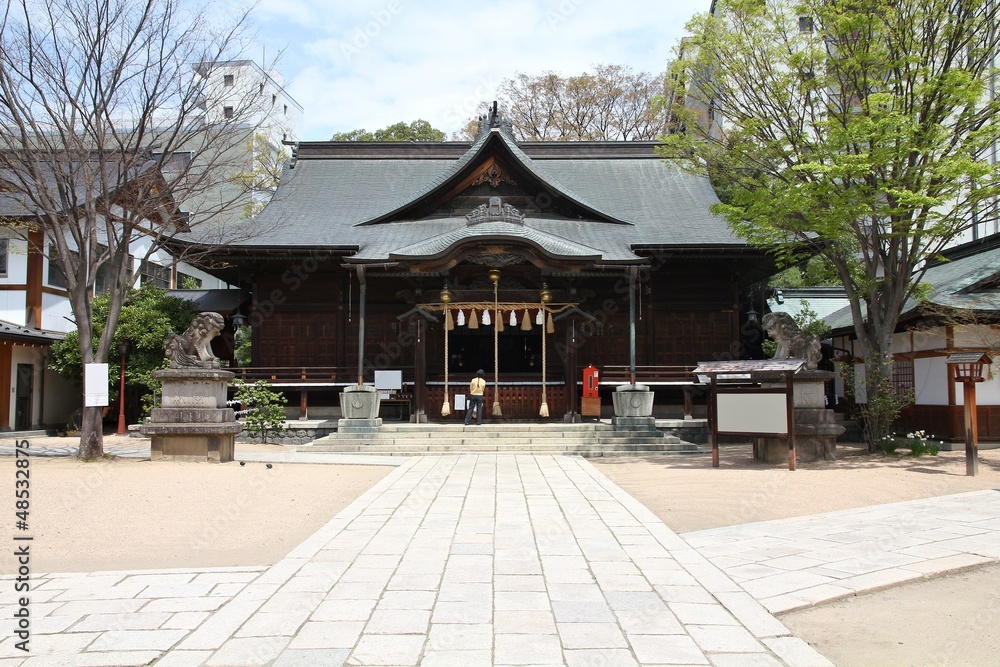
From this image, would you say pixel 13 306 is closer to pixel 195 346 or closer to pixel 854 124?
pixel 195 346

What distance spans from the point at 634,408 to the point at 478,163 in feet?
27.4

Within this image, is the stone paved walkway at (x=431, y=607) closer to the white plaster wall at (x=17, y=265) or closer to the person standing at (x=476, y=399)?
the person standing at (x=476, y=399)

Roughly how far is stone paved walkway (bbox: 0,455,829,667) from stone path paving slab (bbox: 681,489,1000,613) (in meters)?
0.30

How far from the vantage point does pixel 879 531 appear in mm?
6879

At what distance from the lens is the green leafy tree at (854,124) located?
11.5 m

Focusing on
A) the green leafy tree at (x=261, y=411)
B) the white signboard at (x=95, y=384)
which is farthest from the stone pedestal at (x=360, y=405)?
the white signboard at (x=95, y=384)

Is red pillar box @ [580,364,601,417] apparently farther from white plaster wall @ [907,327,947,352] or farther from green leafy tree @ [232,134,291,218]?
green leafy tree @ [232,134,291,218]

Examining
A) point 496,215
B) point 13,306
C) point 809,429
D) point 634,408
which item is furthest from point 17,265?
point 809,429

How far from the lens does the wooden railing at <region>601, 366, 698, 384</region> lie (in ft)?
57.8

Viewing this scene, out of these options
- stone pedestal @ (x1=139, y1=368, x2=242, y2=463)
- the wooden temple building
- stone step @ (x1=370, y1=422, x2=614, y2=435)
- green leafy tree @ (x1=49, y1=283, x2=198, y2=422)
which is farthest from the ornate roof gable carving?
green leafy tree @ (x1=49, y1=283, x2=198, y2=422)

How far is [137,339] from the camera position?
18.3 metres

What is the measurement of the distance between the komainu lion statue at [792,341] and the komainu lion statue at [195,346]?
10.2 metres

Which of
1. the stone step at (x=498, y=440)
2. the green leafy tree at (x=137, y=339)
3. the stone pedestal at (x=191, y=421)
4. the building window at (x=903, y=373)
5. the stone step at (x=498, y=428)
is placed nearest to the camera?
the stone pedestal at (x=191, y=421)

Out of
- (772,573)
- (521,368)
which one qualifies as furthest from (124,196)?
(772,573)
